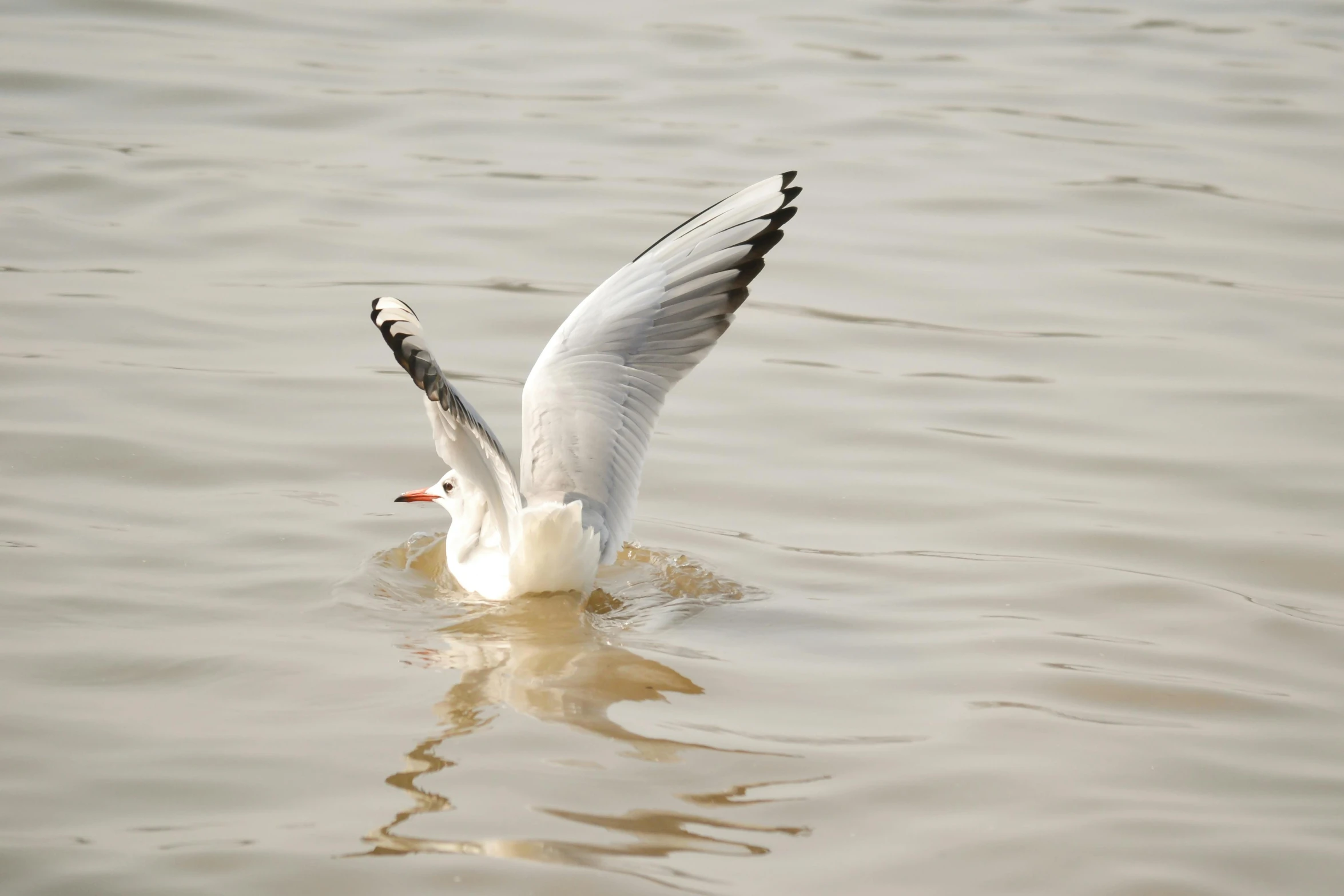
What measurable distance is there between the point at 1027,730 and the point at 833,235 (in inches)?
212

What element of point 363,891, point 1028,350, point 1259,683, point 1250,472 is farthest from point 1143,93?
point 363,891

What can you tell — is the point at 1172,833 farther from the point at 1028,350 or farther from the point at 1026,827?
the point at 1028,350

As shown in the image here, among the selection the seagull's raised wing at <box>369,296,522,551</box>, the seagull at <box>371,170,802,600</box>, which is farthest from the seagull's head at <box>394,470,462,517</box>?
the seagull's raised wing at <box>369,296,522,551</box>

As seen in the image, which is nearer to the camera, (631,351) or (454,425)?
(454,425)

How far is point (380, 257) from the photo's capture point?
8.51 metres

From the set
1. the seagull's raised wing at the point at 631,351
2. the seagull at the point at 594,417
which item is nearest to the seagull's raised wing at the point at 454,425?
the seagull at the point at 594,417

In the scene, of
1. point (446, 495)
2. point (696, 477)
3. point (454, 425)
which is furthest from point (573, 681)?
point (696, 477)

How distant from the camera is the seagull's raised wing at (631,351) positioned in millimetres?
5281

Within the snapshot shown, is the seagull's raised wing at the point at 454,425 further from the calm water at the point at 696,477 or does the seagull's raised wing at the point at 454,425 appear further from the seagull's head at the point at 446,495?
the calm water at the point at 696,477

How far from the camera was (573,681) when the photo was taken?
173 inches

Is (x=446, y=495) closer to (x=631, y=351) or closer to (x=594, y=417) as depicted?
(x=594, y=417)

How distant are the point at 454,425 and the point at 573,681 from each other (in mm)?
844

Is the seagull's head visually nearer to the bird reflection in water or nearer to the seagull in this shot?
the seagull

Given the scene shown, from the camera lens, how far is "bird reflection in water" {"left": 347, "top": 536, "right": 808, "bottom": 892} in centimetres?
348
